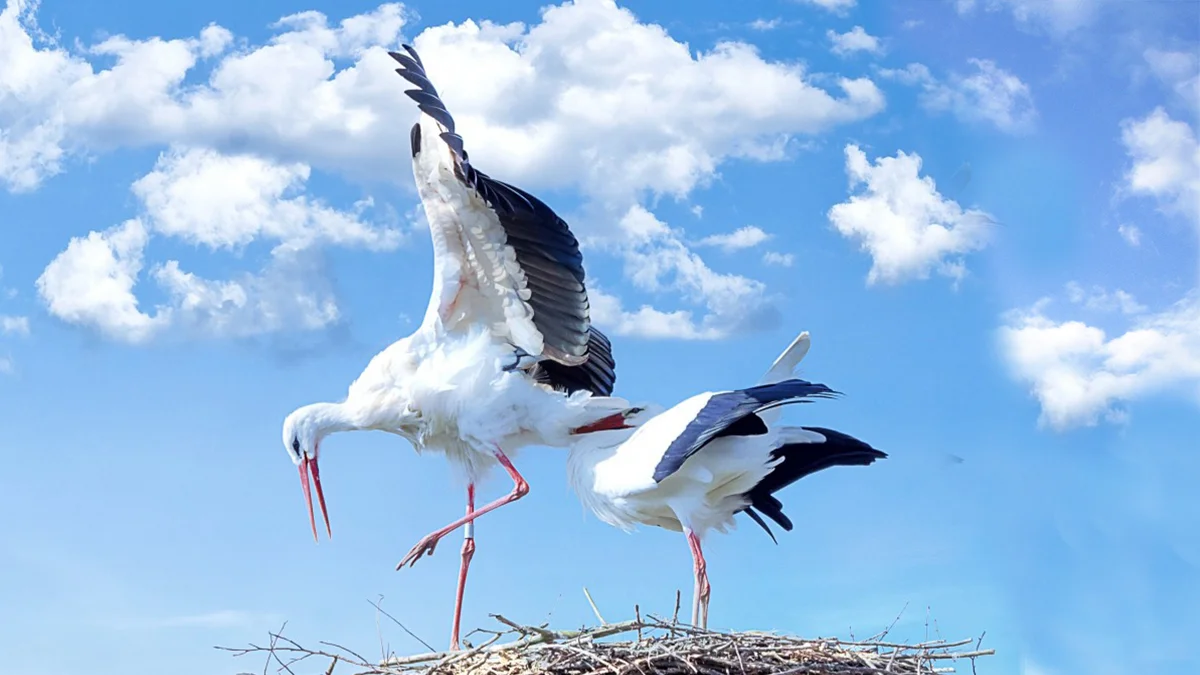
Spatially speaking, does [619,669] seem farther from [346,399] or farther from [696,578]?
[346,399]

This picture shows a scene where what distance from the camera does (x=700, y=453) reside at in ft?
20.7

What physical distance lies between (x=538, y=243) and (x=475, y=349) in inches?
25.3

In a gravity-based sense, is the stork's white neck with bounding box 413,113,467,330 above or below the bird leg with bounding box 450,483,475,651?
above

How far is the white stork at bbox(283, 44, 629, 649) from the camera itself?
22.3 feet

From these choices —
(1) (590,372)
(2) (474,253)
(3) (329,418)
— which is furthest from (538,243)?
Result: (3) (329,418)

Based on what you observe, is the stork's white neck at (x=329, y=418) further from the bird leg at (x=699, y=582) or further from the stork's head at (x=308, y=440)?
the bird leg at (x=699, y=582)

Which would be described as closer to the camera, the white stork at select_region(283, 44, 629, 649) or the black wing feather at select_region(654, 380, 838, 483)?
the black wing feather at select_region(654, 380, 838, 483)

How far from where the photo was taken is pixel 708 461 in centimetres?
630

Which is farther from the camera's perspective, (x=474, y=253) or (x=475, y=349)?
(x=475, y=349)

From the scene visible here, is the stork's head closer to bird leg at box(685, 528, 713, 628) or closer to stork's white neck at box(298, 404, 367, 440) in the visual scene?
stork's white neck at box(298, 404, 367, 440)

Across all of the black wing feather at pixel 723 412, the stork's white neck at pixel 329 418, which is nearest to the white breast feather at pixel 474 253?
the stork's white neck at pixel 329 418

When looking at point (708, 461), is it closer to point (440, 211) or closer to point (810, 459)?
point (810, 459)

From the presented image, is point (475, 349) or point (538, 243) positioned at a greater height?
point (538, 243)

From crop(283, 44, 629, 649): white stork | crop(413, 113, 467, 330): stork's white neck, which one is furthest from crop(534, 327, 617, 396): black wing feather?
crop(413, 113, 467, 330): stork's white neck
